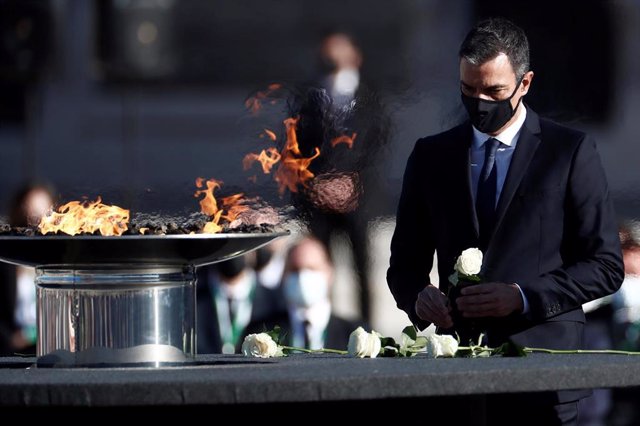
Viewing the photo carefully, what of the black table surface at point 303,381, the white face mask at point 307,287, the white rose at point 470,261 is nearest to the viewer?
the black table surface at point 303,381

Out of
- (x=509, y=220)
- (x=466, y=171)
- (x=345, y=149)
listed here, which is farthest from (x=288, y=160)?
(x=509, y=220)

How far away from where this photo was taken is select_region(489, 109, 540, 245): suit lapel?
11.7ft

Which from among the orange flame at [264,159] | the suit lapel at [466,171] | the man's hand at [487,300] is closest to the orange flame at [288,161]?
the orange flame at [264,159]

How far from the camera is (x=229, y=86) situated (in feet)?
19.0

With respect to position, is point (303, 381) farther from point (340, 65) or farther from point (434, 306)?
point (340, 65)

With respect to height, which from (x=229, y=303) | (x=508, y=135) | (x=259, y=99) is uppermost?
(x=259, y=99)

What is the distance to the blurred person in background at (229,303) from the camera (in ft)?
19.2

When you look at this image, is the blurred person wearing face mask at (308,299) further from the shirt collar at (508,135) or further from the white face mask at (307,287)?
the shirt collar at (508,135)

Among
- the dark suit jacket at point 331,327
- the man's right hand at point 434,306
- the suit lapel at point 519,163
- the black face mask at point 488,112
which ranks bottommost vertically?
the man's right hand at point 434,306

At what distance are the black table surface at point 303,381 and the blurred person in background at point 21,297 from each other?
8.73 ft

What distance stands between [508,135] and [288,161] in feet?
8.06

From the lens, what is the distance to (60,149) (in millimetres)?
5789

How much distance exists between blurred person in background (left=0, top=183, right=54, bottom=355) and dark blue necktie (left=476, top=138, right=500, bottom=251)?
A: 2450 mm

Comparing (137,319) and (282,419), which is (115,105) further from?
(282,419)
